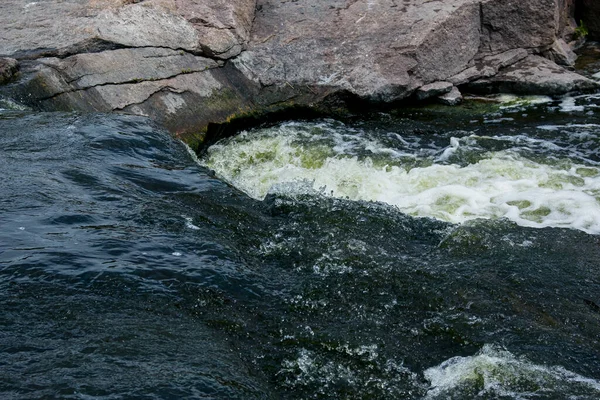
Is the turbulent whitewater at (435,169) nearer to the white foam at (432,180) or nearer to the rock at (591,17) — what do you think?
the white foam at (432,180)

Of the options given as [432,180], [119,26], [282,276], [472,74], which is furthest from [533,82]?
[282,276]

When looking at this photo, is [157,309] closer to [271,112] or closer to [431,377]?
[431,377]

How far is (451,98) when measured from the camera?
8.58 meters

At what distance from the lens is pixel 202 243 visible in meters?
4.55

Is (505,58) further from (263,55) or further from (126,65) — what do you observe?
(126,65)

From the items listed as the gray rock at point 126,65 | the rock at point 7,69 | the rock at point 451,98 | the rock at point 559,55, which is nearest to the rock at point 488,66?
the rock at point 451,98

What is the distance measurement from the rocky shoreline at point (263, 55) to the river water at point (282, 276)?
3.03ft

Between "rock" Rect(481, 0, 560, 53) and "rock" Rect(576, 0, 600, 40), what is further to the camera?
"rock" Rect(576, 0, 600, 40)

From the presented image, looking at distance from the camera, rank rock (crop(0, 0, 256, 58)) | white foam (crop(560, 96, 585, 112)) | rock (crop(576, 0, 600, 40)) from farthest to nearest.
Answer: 1. rock (crop(576, 0, 600, 40))
2. white foam (crop(560, 96, 585, 112))
3. rock (crop(0, 0, 256, 58))

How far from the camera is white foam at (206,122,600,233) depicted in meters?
5.91

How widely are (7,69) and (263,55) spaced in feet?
9.43

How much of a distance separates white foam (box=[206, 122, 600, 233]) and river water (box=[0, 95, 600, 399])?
3 cm

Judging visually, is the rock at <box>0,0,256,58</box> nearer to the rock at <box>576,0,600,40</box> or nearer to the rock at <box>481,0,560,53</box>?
the rock at <box>481,0,560,53</box>

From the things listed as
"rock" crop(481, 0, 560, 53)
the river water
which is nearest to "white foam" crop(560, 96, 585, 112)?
"rock" crop(481, 0, 560, 53)
